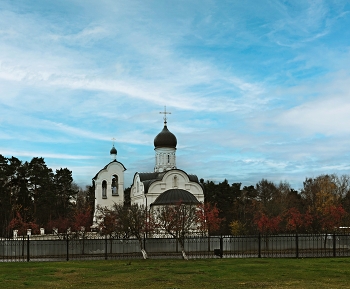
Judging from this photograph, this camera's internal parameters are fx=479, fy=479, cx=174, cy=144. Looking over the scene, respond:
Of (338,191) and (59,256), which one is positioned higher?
(338,191)

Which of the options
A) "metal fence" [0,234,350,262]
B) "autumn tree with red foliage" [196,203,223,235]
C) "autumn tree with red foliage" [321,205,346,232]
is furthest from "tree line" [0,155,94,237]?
"autumn tree with red foliage" [321,205,346,232]

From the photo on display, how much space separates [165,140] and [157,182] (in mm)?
5452

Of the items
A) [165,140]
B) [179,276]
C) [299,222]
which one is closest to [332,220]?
[299,222]

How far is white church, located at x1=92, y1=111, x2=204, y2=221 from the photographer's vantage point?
1729 inches

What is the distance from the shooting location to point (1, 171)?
4516 centimetres

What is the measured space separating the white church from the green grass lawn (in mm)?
23237

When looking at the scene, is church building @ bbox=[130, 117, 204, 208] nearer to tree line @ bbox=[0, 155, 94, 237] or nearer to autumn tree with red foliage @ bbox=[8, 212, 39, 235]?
tree line @ bbox=[0, 155, 94, 237]

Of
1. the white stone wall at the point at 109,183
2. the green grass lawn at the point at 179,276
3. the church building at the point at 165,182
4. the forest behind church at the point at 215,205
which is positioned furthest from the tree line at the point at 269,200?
the green grass lawn at the point at 179,276

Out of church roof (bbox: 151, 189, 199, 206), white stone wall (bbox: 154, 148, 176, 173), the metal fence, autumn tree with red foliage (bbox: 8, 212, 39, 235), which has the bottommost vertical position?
the metal fence

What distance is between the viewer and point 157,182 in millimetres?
45406

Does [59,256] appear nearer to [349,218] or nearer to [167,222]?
[167,222]

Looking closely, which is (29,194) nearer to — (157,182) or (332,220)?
(157,182)

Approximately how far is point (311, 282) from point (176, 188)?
31457mm

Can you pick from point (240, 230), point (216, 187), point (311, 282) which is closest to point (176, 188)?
point (240, 230)
